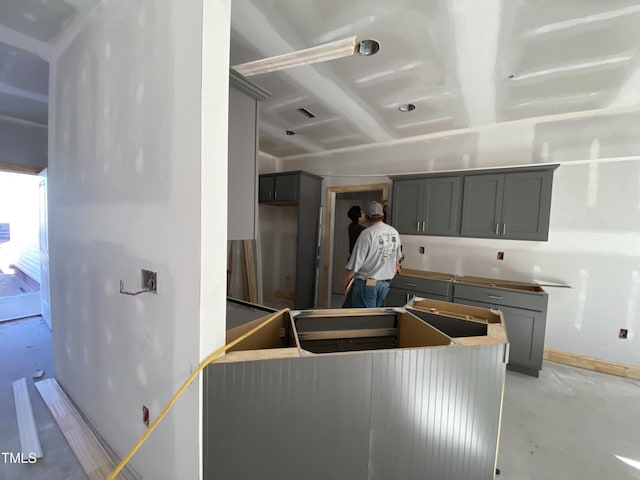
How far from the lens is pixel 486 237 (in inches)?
119

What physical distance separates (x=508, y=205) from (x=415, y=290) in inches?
54.7

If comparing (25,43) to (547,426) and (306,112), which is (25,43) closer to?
(306,112)

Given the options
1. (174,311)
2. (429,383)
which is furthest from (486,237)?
(174,311)

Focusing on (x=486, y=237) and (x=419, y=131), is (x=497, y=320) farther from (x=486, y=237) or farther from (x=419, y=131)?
(x=419, y=131)

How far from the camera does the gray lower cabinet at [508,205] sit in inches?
107

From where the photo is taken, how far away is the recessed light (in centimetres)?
176

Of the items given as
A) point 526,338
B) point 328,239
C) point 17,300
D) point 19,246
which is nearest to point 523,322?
point 526,338

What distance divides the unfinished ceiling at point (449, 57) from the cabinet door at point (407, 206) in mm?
782

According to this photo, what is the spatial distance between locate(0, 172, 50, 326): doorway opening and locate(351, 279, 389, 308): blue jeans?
181 inches

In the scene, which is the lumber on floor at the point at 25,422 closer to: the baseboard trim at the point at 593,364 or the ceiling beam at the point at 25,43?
the ceiling beam at the point at 25,43

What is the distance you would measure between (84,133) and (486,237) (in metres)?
3.73

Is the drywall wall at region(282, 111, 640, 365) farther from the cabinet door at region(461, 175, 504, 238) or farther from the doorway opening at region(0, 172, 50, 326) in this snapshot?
the doorway opening at region(0, 172, 50, 326)

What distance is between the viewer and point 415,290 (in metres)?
3.24

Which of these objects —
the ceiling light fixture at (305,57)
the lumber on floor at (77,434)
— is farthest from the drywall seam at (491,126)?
the lumber on floor at (77,434)
